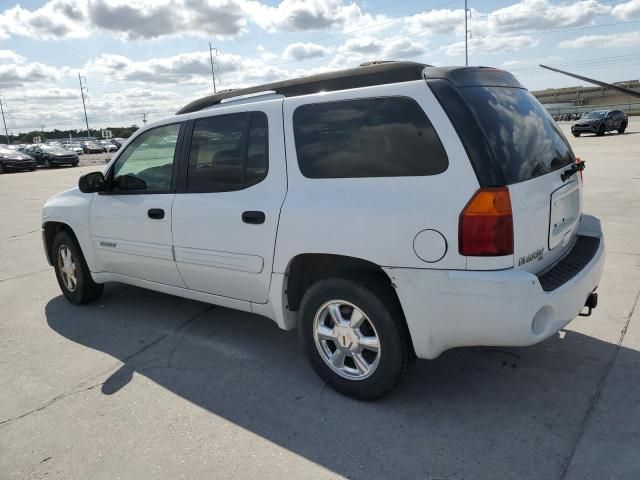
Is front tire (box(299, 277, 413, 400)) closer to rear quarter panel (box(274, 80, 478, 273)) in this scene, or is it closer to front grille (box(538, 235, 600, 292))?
rear quarter panel (box(274, 80, 478, 273))

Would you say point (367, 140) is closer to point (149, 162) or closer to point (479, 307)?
point (479, 307)

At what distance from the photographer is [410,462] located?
101 inches

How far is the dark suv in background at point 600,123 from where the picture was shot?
2812cm

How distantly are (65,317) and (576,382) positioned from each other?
14.3 feet

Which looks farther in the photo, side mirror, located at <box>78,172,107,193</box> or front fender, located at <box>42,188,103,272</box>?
front fender, located at <box>42,188,103,272</box>

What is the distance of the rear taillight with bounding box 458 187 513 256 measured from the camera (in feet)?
8.33

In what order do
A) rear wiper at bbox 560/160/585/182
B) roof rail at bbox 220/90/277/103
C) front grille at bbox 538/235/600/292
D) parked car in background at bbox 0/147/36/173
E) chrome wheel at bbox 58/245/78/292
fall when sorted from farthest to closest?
parked car in background at bbox 0/147/36/173 → chrome wheel at bbox 58/245/78/292 → roof rail at bbox 220/90/277/103 → rear wiper at bbox 560/160/585/182 → front grille at bbox 538/235/600/292

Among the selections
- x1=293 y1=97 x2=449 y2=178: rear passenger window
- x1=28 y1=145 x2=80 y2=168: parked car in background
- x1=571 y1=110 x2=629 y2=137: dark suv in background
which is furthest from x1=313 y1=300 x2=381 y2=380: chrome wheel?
x1=28 y1=145 x2=80 y2=168: parked car in background

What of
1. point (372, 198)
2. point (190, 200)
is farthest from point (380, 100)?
point (190, 200)

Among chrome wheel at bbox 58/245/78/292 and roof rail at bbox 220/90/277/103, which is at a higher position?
roof rail at bbox 220/90/277/103

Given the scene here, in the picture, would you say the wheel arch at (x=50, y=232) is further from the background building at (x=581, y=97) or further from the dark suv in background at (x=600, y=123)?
the background building at (x=581, y=97)

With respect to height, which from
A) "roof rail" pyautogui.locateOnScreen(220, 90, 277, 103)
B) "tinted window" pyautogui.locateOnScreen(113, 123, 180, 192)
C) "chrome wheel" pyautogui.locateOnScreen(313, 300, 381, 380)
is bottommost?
"chrome wheel" pyautogui.locateOnScreen(313, 300, 381, 380)

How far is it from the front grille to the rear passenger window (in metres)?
0.87

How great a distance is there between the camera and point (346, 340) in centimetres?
312
